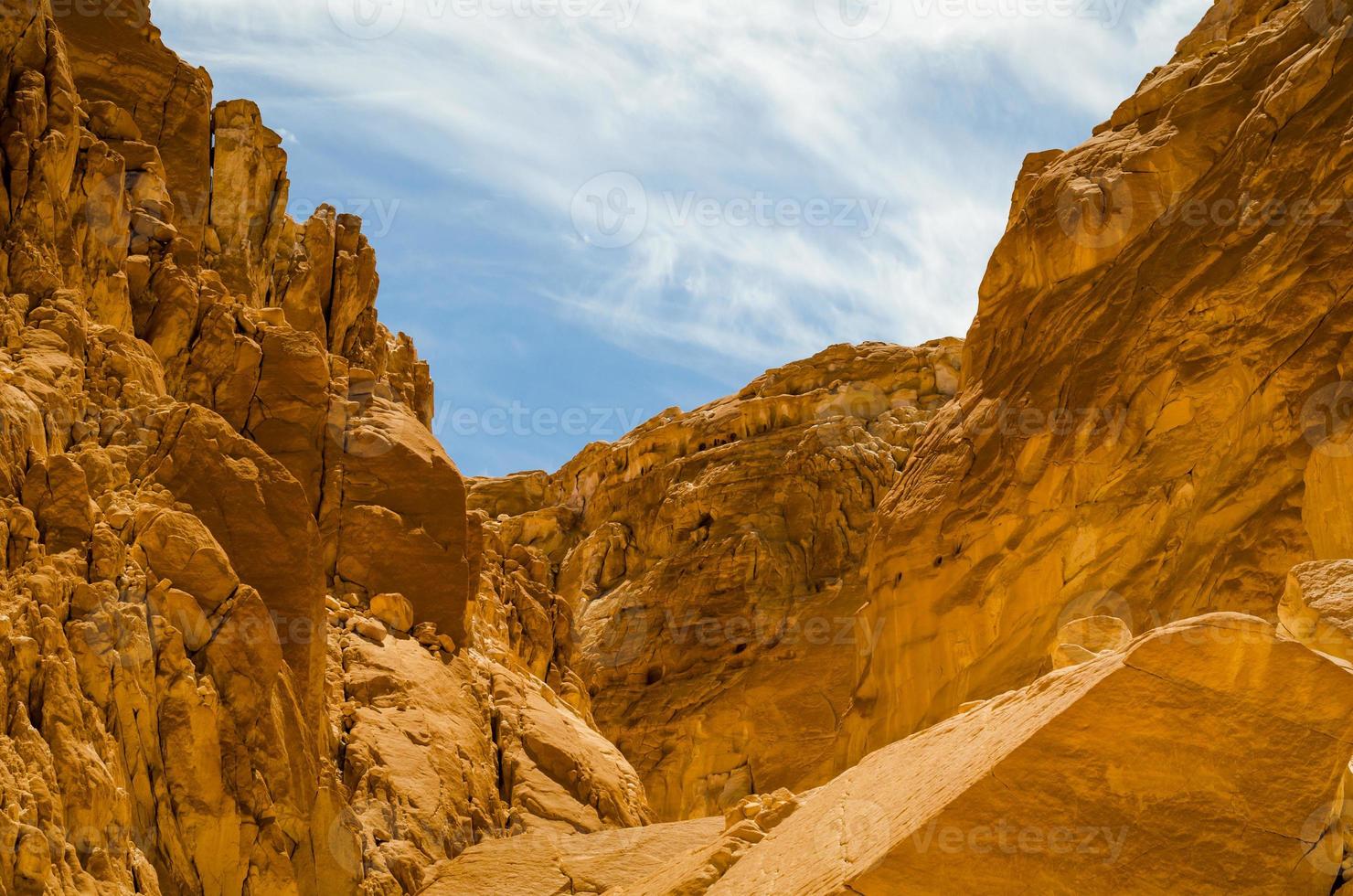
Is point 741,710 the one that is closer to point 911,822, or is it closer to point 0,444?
point 0,444

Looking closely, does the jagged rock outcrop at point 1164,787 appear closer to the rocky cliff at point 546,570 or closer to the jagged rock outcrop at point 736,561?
the rocky cliff at point 546,570

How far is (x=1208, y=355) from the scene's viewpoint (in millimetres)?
19328

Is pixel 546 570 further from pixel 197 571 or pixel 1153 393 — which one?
pixel 197 571

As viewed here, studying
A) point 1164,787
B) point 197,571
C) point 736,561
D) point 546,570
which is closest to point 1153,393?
point 1164,787

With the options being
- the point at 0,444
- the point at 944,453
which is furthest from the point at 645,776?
the point at 0,444

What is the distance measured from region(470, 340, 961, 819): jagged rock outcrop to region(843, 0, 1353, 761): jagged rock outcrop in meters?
16.3

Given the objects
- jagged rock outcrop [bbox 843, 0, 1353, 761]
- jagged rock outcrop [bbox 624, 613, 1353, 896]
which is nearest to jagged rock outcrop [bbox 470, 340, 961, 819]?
jagged rock outcrop [bbox 843, 0, 1353, 761]

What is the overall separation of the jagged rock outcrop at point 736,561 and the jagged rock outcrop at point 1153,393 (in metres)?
16.3

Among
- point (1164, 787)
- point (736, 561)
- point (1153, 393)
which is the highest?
point (736, 561)

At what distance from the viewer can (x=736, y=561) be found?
45.5 meters

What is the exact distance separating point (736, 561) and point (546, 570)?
45.2 ft

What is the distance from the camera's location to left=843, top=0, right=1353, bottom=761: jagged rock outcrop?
18.1 meters

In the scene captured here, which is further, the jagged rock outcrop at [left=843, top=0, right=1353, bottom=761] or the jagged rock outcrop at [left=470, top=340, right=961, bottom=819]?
the jagged rock outcrop at [left=470, top=340, right=961, bottom=819]

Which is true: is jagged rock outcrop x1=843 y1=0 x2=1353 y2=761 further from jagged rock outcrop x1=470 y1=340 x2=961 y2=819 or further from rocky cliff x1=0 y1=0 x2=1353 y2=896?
jagged rock outcrop x1=470 y1=340 x2=961 y2=819
